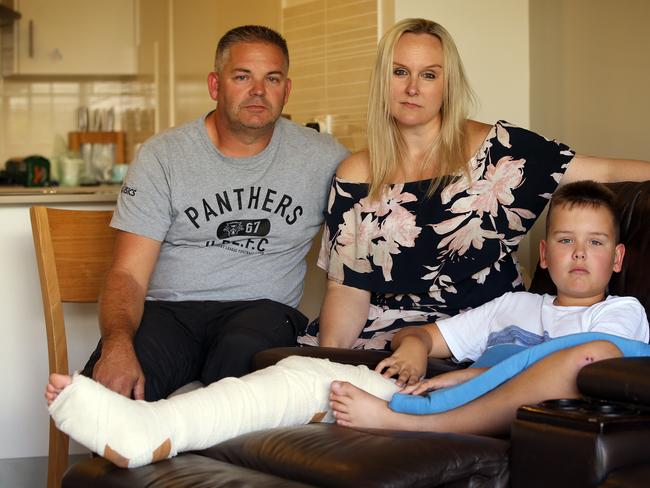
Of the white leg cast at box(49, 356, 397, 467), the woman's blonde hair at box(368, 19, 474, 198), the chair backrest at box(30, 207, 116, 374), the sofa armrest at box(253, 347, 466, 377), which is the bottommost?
the white leg cast at box(49, 356, 397, 467)

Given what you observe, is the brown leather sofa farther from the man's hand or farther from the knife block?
the knife block

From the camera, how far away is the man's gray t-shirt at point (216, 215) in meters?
2.69

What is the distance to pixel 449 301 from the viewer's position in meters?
2.56

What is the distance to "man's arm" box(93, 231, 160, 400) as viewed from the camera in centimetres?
229

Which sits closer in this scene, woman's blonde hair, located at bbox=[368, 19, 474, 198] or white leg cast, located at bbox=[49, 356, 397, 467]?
white leg cast, located at bbox=[49, 356, 397, 467]

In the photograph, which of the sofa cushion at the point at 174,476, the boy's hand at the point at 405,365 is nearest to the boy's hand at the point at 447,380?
the boy's hand at the point at 405,365

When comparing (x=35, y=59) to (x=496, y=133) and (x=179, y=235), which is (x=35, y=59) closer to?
(x=179, y=235)

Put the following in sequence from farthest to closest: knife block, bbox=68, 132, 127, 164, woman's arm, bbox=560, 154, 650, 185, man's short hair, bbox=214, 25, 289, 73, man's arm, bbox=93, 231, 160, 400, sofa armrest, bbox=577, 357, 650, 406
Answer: knife block, bbox=68, 132, 127, 164
man's short hair, bbox=214, 25, 289, 73
woman's arm, bbox=560, 154, 650, 185
man's arm, bbox=93, 231, 160, 400
sofa armrest, bbox=577, 357, 650, 406

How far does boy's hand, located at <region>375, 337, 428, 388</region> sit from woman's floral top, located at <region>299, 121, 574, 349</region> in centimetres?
33

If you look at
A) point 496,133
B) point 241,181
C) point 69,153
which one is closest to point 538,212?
point 496,133

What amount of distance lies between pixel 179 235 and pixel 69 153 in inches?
152

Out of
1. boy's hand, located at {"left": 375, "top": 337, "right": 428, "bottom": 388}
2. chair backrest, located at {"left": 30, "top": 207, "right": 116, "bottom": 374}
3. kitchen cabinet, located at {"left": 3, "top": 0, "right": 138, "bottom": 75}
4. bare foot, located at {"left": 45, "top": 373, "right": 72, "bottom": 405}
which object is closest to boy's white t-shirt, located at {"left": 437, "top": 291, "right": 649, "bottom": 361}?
boy's hand, located at {"left": 375, "top": 337, "right": 428, "bottom": 388}

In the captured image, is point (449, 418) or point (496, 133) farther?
point (496, 133)

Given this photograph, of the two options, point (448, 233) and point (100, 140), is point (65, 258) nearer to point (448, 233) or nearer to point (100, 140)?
point (448, 233)
